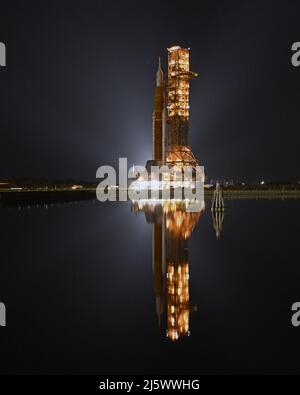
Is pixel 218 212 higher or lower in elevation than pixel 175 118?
lower

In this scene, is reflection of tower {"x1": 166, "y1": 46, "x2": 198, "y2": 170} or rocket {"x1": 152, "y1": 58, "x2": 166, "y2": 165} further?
rocket {"x1": 152, "y1": 58, "x2": 166, "y2": 165}

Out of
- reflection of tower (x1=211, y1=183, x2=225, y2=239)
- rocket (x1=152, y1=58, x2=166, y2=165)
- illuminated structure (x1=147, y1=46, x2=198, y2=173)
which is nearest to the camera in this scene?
reflection of tower (x1=211, y1=183, x2=225, y2=239)
